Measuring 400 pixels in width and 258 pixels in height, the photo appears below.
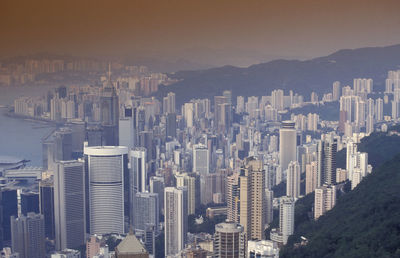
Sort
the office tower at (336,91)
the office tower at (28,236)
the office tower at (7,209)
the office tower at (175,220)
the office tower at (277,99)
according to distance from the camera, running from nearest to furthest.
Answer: the office tower at (175,220) < the office tower at (28,236) < the office tower at (7,209) < the office tower at (277,99) < the office tower at (336,91)

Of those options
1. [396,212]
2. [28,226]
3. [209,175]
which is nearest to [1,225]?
[28,226]

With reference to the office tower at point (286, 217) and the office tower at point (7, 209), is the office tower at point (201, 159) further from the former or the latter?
the office tower at point (286, 217)

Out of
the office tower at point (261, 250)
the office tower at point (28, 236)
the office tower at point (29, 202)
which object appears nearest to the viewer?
the office tower at point (261, 250)

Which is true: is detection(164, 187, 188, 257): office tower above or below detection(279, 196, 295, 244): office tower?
below

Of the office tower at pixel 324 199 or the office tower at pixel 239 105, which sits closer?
the office tower at pixel 324 199

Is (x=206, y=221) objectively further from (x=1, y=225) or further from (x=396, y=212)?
(x=396, y=212)

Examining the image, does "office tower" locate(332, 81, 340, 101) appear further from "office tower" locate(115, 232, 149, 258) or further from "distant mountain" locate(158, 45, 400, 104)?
"office tower" locate(115, 232, 149, 258)

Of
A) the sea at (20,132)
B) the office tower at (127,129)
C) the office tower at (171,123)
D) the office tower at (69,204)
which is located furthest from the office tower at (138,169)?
the office tower at (171,123)

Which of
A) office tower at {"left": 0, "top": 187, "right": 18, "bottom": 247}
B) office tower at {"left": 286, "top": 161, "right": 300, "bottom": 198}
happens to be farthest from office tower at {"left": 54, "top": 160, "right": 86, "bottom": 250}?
office tower at {"left": 286, "top": 161, "right": 300, "bottom": 198}
